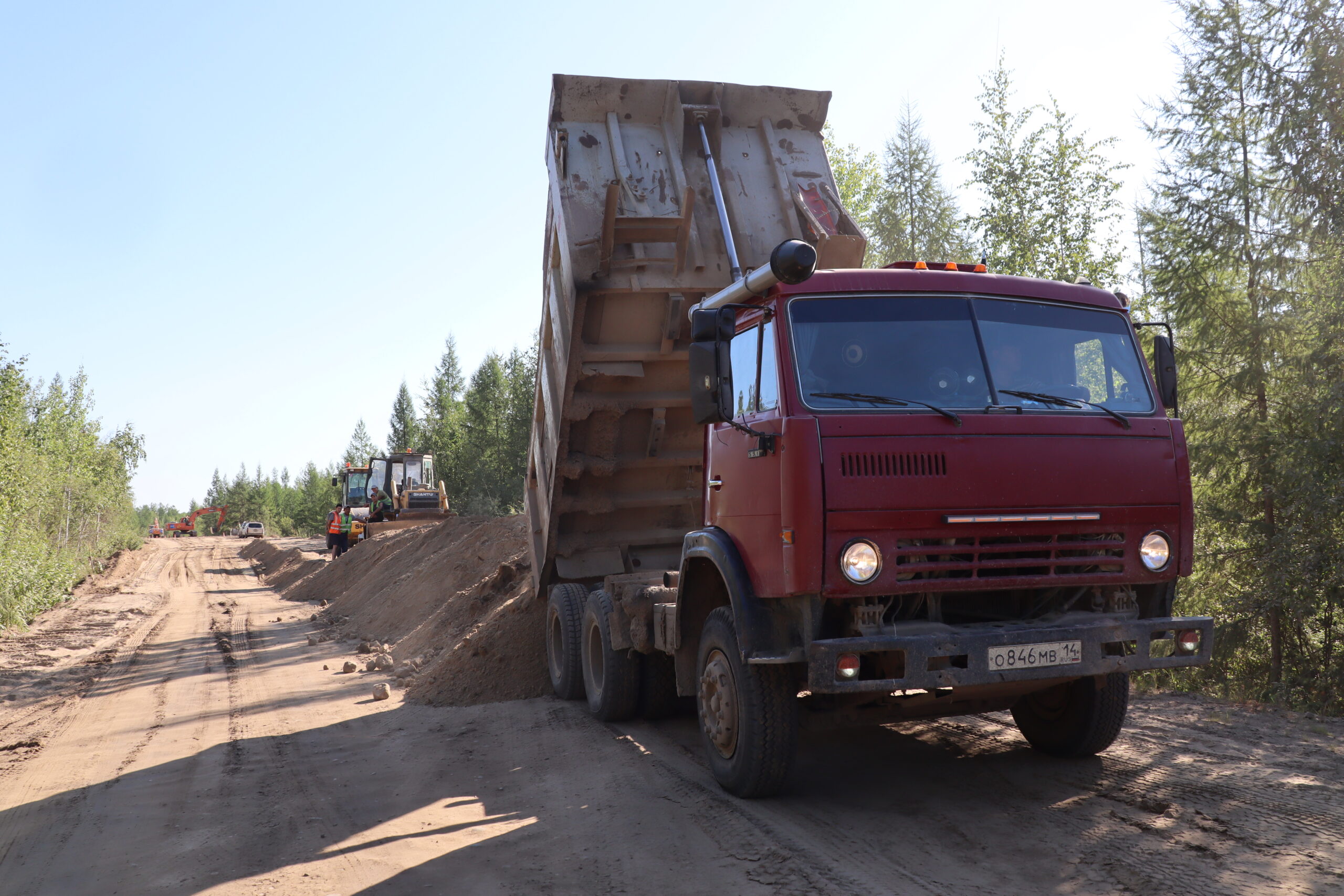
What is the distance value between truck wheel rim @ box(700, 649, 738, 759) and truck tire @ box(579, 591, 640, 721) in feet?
6.73

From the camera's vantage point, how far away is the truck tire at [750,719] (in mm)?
4949

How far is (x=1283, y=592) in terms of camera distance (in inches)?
397

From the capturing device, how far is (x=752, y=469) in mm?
5113

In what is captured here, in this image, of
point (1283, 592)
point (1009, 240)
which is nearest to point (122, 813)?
point (1283, 592)

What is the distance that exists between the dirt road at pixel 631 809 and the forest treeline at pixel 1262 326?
12.3ft

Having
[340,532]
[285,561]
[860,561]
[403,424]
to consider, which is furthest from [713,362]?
[403,424]

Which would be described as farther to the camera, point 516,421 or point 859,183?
point 516,421

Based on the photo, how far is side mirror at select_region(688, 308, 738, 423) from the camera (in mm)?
5102

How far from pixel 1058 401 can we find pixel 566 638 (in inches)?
196

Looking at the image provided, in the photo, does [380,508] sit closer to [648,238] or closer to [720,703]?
[648,238]

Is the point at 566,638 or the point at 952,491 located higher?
the point at 952,491

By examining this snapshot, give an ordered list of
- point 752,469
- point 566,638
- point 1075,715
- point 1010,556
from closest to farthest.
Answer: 1. point 1010,556
2. point 752,469
3. point 1075,715
4. point 566,638

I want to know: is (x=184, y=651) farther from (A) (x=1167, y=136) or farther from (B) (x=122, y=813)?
(A) (x=1167, y=136)

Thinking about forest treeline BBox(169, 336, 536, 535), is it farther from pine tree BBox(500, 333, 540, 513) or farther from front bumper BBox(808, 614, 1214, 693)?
Answer: front bumper BBox(808, 614, 1214, 693)
